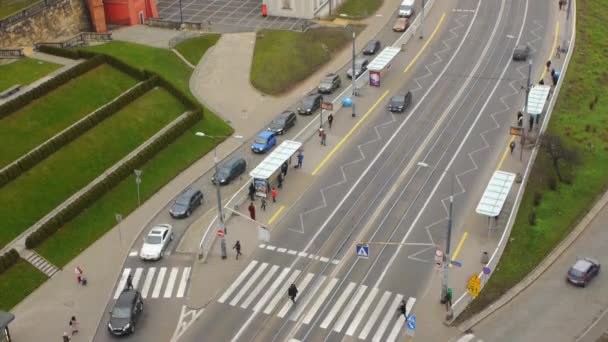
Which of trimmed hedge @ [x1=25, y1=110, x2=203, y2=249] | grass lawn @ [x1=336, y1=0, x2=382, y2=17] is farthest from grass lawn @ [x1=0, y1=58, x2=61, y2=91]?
grass lawn @ [x1=336, y1=0, x2=382, y2=17]

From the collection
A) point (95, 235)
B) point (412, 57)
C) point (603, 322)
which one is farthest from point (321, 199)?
point (412, 57)

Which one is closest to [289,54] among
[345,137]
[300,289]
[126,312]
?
[345,137]

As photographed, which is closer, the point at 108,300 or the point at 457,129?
the point at 108,300

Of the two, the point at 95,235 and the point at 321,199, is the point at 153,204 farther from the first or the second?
the point at 321,199

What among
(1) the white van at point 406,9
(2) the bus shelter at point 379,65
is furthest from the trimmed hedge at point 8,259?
(1) the white van at point 406,9

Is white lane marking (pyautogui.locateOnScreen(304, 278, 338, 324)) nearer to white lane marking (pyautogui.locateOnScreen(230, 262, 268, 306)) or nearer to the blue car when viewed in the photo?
white lane marking (pyautogui.locateOnScreen(230, 262, 268, 306))

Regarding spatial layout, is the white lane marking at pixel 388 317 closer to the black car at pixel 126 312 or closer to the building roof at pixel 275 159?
the black car at pixel 126 312

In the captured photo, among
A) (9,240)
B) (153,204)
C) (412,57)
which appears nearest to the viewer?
(9,240)
